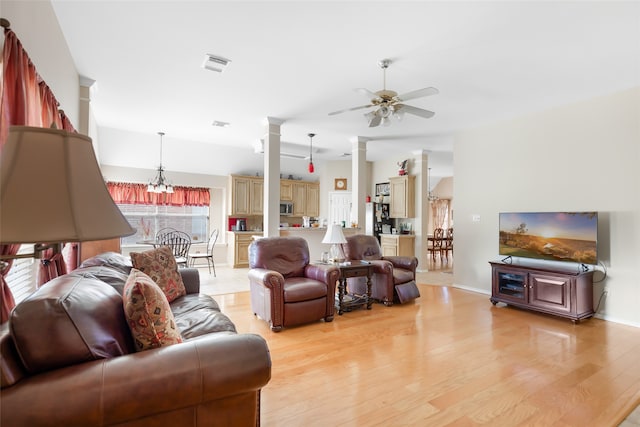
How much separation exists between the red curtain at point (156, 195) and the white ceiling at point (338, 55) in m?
2.12

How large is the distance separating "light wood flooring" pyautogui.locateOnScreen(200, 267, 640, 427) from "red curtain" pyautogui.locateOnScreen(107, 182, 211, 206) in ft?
13.9

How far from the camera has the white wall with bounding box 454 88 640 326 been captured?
3625 mm

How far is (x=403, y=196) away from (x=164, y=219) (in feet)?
18.1

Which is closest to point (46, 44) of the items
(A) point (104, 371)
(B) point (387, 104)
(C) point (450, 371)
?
(A) point (104, 371)

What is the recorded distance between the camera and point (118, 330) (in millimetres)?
1376

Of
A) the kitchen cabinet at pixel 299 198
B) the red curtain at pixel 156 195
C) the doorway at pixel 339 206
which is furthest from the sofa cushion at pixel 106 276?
the doorway at pixel 339 206

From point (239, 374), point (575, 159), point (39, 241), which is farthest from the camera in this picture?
point (575, 159)

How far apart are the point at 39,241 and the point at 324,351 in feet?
8.18

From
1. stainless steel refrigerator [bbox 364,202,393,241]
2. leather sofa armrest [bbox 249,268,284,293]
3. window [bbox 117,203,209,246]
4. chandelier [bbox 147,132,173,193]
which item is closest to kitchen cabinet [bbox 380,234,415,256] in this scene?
stainless steel refrigerator [bbox 364,202,393,241]

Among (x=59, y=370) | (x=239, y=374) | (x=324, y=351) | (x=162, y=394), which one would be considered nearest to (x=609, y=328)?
(x=324, y=351)

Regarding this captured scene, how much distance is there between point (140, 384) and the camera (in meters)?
1.13

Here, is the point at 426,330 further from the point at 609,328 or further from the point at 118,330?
the point at 118,330

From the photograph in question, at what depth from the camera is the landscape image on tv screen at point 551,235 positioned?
144 inches

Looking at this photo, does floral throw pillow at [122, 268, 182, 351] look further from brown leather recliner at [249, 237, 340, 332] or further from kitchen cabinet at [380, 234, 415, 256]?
kitchen cabinet at [380, 234, 415, 256]
